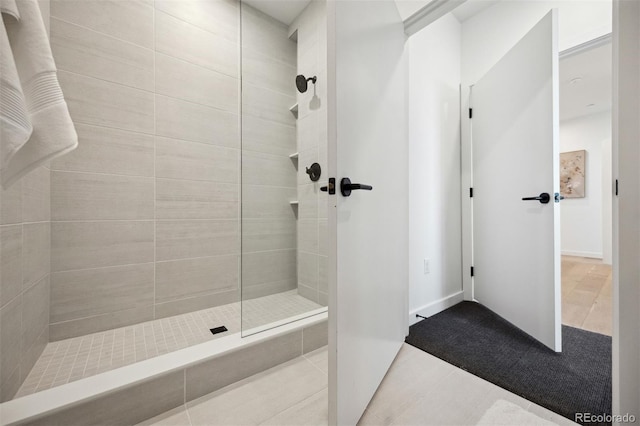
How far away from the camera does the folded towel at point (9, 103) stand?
612 millimetres

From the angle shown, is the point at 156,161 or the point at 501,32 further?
the point at 501,32

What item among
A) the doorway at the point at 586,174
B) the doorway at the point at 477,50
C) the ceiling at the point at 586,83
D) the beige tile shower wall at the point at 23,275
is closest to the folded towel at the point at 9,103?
the beige tile shower wall at the point at 23,275

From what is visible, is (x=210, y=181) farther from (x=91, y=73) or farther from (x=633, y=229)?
(x=633, y=229)

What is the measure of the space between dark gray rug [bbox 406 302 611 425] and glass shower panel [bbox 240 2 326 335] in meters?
0.82

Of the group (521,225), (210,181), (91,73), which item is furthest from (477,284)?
(91,73)

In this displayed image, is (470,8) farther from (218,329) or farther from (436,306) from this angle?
(218,329)

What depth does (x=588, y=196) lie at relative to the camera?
451 centimetres

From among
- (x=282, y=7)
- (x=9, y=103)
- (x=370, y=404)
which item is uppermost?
(x=282, y=7)

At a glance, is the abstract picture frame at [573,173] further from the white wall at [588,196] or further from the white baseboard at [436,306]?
the white baseboard at [436,306]

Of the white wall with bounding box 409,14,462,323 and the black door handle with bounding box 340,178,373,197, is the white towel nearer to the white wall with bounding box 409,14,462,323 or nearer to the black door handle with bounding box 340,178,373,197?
the black door handle with bounding box 340,178,373,197

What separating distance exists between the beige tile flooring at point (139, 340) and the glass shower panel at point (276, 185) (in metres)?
0.01

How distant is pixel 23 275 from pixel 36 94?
86 centimetres

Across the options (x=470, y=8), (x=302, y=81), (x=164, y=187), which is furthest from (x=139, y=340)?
(x=470, y=8)

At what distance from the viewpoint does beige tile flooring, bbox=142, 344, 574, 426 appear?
3.25 ft
